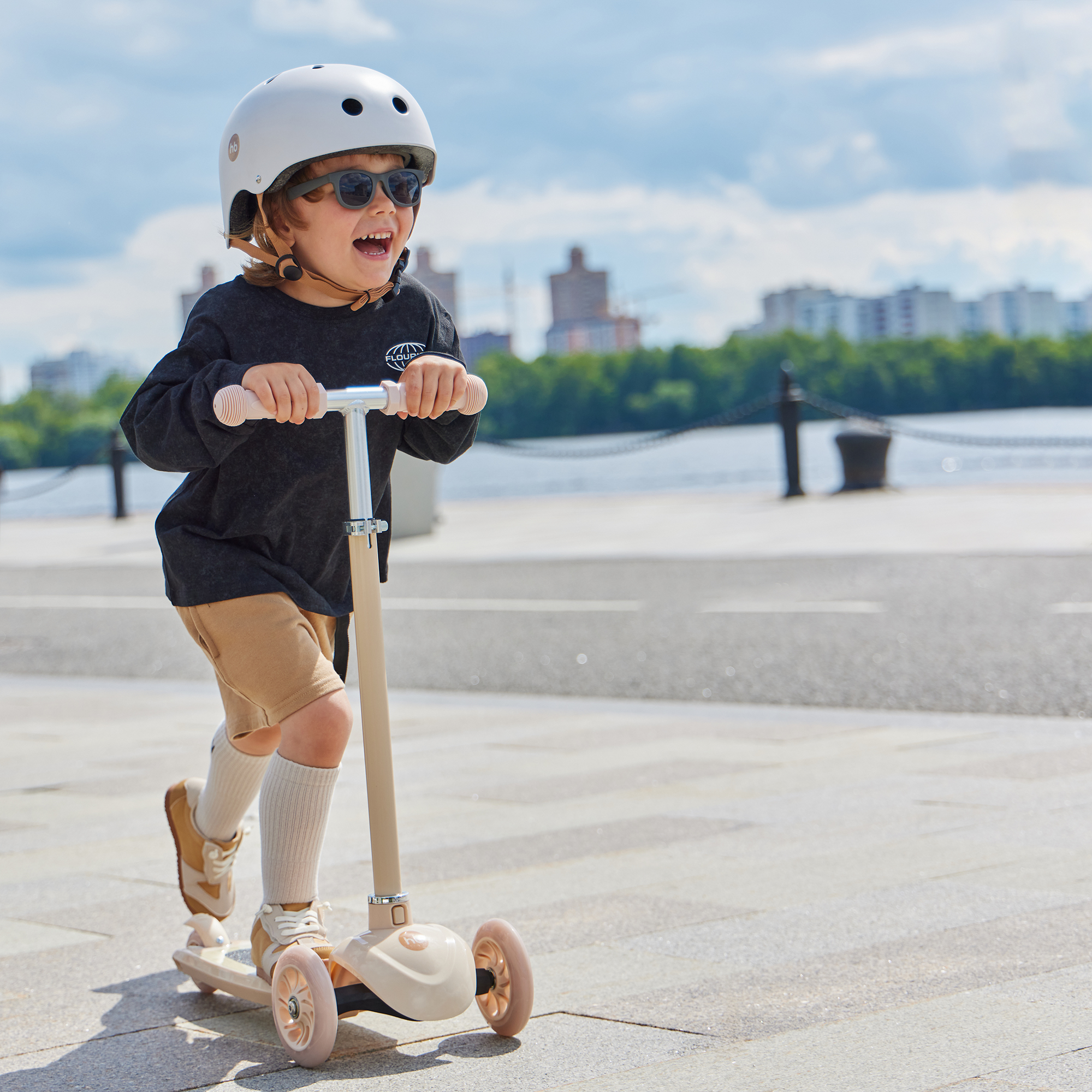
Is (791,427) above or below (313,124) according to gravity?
below

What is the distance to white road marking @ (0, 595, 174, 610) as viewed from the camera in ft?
36.0

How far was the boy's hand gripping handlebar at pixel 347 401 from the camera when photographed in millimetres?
2375

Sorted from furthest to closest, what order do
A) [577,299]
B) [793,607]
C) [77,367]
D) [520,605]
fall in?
[577,299], [77,367], [520,605], [793,607]

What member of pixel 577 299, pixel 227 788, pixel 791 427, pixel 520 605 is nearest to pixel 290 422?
pixel 227 788

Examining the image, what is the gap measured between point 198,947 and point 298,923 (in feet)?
A: 1.21

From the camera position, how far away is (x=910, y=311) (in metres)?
179

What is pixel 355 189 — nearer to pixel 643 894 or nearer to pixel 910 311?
pixel 643 894

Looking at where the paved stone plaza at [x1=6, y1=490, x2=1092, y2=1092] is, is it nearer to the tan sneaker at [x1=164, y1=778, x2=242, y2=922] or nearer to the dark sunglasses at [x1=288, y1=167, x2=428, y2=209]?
the tan sneaker at [x1=164, y1=778, x2=242, y2=922]

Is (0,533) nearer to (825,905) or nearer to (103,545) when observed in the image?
(103,545)

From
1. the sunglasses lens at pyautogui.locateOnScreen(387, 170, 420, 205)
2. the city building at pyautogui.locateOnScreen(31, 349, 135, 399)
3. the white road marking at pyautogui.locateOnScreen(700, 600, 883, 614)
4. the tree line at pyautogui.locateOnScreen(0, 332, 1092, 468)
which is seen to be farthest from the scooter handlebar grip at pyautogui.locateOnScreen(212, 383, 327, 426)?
the city building at pyautogui.locateOnScreen(31, 349, 135, 399)

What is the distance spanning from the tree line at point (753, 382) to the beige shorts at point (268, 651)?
201 feet

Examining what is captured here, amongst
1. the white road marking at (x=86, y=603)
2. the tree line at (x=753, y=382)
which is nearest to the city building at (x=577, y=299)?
the tree line at (x=753, y=382)

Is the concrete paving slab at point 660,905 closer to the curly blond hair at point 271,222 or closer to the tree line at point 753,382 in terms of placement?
the curly blond hair at point 271,222

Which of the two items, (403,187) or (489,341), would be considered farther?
(489,341)
